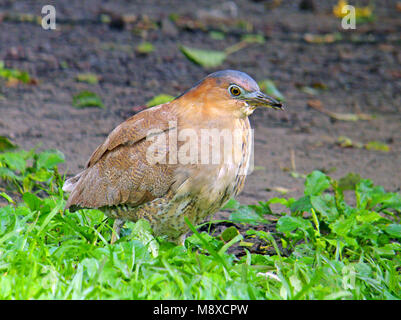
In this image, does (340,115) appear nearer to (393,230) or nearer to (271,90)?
(271,90)

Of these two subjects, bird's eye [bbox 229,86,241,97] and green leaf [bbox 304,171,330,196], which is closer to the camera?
bird's eye [bbox 229,86,241,97]

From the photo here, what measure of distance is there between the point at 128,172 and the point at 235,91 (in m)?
0.88

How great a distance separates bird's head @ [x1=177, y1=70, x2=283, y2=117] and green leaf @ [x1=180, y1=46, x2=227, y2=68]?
4.51 metres

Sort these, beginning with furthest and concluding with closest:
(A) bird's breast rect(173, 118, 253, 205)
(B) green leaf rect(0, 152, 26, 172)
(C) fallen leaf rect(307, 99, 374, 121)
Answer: (C) fallen leaf rect(307, 99, 374, 121), (B) green leaf rect(0, 152, 26, 172), (A) bird's breast rect(173, 118, 253, 205)

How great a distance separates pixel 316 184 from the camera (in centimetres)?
503

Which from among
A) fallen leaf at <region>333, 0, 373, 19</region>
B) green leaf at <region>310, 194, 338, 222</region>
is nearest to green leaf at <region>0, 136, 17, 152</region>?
green leaf at <region>310, 194, 338, 222</region>

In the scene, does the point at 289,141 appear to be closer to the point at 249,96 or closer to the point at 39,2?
the point at 249,96

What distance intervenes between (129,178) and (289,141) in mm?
3284

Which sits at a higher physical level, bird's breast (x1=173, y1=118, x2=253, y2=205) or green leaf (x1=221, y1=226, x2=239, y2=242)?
bird's breast (x1=173, y1=118, x2=253, y2=205)

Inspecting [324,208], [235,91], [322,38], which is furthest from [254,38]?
[235,91]

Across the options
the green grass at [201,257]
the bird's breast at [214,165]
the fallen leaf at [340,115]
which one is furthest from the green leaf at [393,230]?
the fallen leaf at [340,115]

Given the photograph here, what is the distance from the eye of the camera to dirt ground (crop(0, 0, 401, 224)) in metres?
6.72

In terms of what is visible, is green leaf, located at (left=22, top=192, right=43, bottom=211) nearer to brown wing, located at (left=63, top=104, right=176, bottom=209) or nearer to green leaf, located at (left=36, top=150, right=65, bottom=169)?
brown wing, located at (left=63, top=104, right=176, bottom=209)
